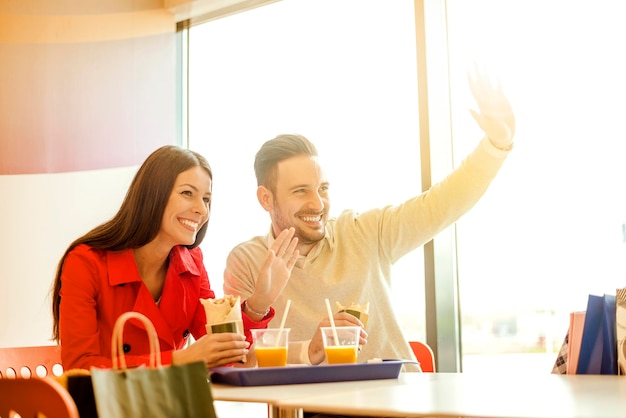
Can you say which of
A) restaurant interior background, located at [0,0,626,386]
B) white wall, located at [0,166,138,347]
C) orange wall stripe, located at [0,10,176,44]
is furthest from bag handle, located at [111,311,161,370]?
orange wall stripe, located at [0,10,176,44]

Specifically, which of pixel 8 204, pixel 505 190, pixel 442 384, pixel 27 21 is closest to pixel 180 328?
pixel 442 384

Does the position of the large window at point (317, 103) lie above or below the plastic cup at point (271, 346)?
above

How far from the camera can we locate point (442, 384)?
1.52 meters

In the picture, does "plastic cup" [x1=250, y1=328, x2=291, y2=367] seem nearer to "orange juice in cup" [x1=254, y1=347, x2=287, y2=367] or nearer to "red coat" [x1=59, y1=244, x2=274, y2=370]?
"orange juice in cup" [x1=254, y1=347, x2=287, y2=367]

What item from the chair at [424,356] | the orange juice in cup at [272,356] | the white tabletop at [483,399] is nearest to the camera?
the white tabletop at [483,399]

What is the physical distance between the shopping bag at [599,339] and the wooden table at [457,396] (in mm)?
122

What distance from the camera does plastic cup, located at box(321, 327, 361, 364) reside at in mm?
1761

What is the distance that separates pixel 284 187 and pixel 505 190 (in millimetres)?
901

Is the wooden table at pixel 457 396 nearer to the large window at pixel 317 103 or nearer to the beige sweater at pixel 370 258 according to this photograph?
the beige sweater at pixel 370 258

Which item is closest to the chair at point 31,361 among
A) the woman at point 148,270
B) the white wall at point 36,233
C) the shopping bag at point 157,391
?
the woman at point 148,270

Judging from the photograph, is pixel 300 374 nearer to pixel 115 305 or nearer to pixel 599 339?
pixel 599 339

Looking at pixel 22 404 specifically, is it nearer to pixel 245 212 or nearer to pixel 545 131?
pixel 545 131

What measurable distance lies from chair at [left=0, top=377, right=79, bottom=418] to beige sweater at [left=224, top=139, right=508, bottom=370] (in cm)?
133

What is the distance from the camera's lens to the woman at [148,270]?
88.0 inches
